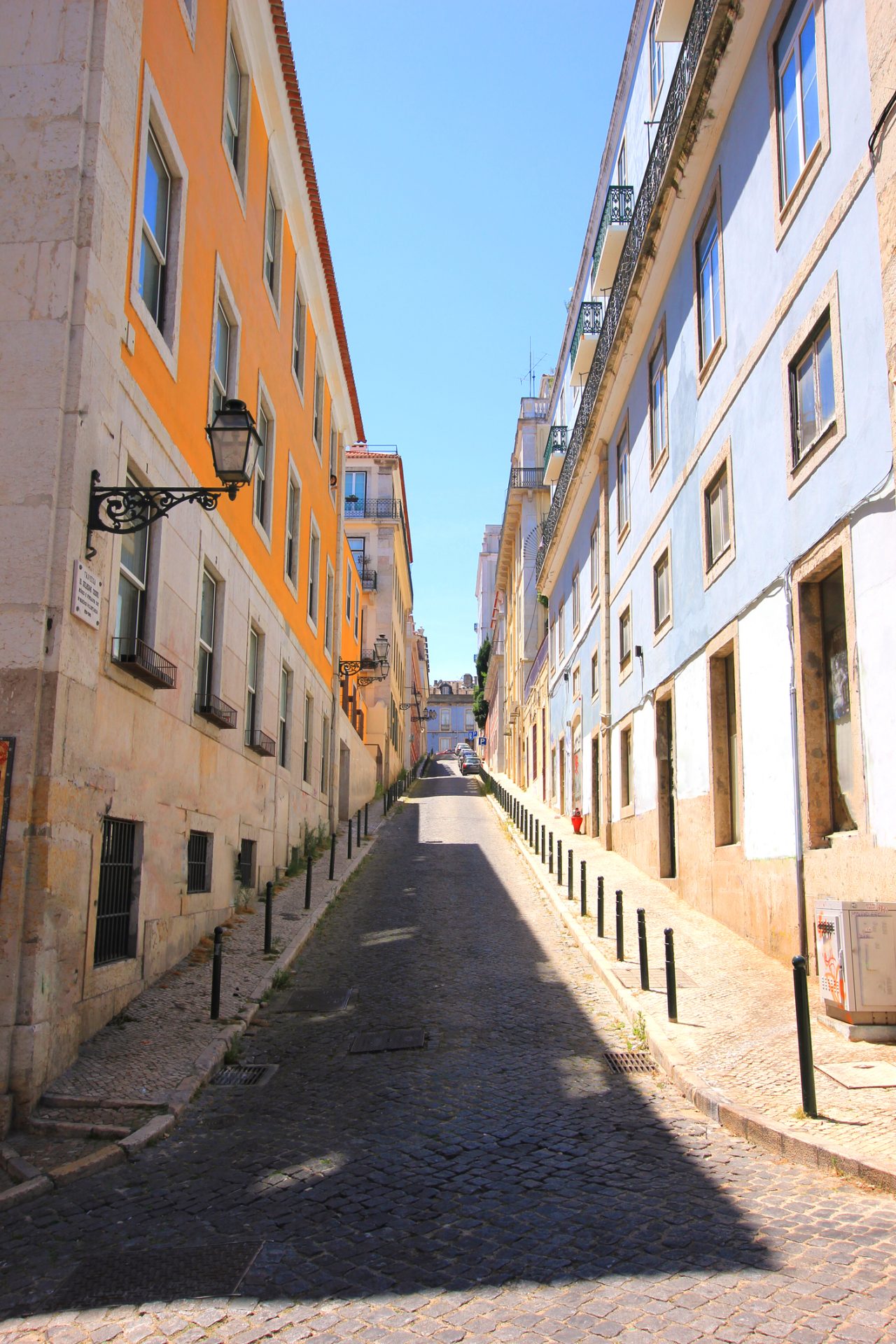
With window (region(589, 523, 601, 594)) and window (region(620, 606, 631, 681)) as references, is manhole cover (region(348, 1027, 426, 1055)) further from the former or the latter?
window (region(589, 523, 601, 594))

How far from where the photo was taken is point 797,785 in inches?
401

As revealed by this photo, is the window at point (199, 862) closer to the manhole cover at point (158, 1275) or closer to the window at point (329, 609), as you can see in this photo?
the manhole cover at point (158, 1275)

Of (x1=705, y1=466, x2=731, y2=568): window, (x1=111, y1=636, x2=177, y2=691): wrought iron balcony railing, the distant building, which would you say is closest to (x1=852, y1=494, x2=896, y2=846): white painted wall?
(x1=705, y1=466, x2=731, y2=568): window

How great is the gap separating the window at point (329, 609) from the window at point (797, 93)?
14675 mm

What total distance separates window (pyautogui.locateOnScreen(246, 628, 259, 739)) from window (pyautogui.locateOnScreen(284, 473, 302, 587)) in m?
3.13

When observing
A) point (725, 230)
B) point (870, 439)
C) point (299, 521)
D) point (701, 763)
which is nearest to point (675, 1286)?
point (870, 439)

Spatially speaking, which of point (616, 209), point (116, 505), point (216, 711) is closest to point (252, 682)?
point (216, 711)

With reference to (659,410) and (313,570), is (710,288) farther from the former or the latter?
(313,570)

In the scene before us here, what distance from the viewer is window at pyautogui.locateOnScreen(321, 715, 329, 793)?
75.9 ft

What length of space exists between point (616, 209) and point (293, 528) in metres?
10.2

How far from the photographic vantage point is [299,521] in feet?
64.6

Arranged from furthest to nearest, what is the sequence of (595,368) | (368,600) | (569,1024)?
(368,600), (595,368), (569,1024)

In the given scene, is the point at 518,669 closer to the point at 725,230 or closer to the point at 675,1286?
the point at 725,230

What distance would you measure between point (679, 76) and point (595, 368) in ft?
24.3
